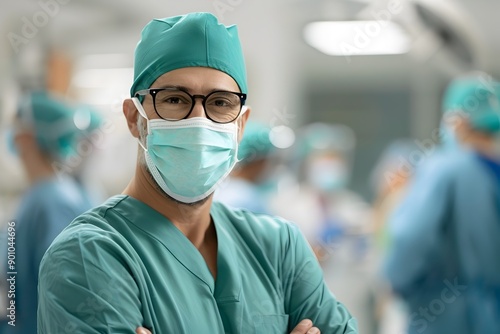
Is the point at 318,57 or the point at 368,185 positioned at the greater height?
the point at 318,57

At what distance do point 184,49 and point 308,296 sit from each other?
0.52 m

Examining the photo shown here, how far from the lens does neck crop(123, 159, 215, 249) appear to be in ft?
4.20

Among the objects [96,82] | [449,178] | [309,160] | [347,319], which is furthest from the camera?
[309,160]

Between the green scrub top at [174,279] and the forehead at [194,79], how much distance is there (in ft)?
0.75

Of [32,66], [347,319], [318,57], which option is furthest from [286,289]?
[318,57]

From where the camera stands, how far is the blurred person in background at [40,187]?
72.4 inches

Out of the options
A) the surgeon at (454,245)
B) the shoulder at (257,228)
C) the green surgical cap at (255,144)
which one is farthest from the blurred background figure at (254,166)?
the shoulder at (257,228)

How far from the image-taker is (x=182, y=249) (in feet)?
4.14

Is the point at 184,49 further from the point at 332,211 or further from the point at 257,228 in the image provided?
the point at 332,211

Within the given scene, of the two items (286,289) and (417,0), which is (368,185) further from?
(286,289)

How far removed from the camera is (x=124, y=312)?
1104 mm

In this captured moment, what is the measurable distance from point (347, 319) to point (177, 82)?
57 centimetres

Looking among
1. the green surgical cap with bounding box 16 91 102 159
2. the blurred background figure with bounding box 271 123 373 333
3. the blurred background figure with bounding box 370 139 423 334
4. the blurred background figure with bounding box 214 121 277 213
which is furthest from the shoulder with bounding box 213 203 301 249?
the blurred background figure with bounding box 271 123 373 333

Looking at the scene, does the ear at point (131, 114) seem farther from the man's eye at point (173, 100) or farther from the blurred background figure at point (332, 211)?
the blurred background figure at point (332, 211)
